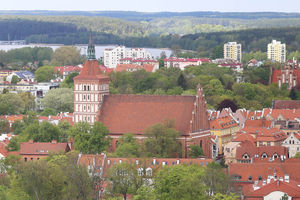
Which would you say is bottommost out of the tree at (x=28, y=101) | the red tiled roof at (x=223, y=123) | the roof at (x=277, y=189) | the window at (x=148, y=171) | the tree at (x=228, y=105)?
the tree at (x=28, y=101)

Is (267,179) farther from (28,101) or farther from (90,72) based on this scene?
(28,101)

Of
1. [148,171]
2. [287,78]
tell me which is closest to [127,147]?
[148,171]

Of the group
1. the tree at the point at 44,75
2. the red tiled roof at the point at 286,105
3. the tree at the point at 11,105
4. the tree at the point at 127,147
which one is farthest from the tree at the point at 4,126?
the tree at the point at 44,75

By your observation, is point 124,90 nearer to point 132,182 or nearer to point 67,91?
point 67,91

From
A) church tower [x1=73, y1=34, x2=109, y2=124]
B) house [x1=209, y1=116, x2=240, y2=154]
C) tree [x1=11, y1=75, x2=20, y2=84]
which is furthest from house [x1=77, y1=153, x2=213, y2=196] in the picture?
tree [x1=11, y1=75, x2=20, y2=84]

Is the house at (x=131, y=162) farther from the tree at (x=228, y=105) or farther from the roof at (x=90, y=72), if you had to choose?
the tree at (x=228, y=105)

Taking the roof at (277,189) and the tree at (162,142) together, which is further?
the tree at (162,142)
